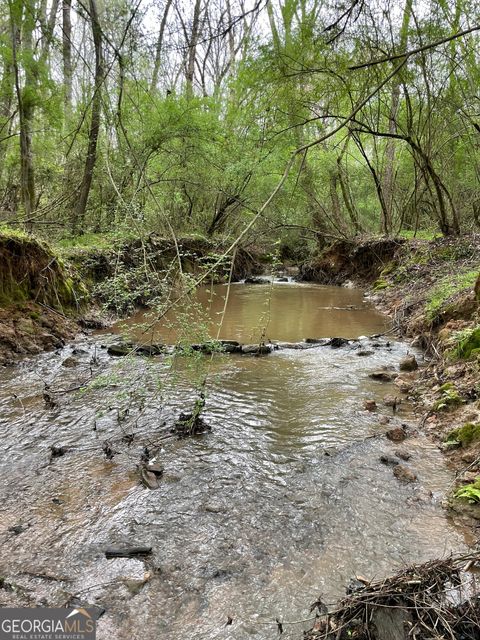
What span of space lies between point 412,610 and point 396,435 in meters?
2.02

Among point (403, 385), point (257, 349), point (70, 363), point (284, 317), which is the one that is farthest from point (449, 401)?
point (284, 317)

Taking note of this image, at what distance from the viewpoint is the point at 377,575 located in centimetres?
200

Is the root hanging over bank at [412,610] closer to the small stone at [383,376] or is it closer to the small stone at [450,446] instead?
the small stone at [450,446]

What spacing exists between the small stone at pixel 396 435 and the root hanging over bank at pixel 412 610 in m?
1.69

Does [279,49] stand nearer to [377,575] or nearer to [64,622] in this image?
[377,575]

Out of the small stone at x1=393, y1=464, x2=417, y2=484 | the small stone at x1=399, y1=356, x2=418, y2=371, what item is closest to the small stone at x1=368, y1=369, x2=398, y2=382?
the small stone at x1=399, y1=356, x2=418, y2=371

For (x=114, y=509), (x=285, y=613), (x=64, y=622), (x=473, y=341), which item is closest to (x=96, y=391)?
(x=114, y=509)

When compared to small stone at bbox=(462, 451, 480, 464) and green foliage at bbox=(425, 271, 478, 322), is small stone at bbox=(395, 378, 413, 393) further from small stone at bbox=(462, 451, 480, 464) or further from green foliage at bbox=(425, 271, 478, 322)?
green foliage at bbox=(425, 271, 478, 322)

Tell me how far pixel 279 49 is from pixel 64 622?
5.63 metres

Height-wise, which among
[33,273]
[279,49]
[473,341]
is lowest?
[473,341]

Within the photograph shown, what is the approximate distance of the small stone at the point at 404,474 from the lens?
2.85 meters

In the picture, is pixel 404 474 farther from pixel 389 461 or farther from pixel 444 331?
pixel 444 331

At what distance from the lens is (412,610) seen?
5.09 feet

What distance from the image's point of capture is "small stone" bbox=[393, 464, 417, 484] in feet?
9.35
